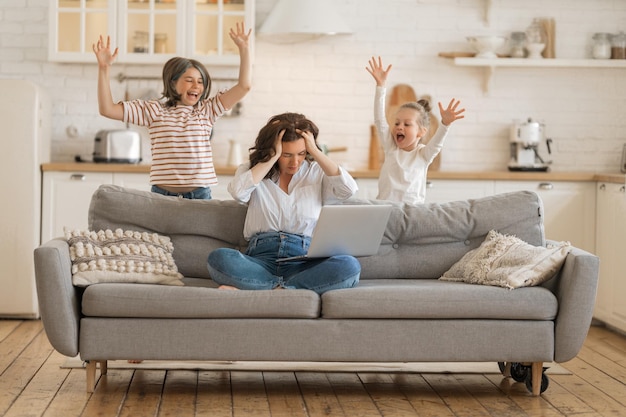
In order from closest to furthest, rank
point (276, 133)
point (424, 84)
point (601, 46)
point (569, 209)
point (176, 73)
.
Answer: point (276, 133) < point (176, 73) < point (569, 209) < point (601, 46) < point (424, 84)

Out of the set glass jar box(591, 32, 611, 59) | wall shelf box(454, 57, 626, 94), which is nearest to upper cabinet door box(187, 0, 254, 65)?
wall shelf box(454, 57, 626, 94)

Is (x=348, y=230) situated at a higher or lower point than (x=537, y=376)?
higher

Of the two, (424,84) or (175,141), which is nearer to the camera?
(175,141)

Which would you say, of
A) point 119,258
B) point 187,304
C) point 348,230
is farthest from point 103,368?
point 348,230

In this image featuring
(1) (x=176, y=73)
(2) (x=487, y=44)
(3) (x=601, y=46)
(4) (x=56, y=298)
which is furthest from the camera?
(3) (x=601, y=46)

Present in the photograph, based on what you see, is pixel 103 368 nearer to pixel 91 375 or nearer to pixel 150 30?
pixel 91 375

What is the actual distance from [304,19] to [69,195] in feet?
5.71

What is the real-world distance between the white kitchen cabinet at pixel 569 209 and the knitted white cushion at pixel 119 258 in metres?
2.63

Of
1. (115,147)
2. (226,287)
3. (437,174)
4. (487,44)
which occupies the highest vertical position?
(487,44)

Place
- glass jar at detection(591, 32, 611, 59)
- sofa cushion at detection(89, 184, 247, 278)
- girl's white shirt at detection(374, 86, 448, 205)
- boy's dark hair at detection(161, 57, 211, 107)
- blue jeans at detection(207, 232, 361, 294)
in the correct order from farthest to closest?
glass jar at detection(591, 32, 611, 59), girl's white shirt at detection(374, 86, 448, 205), boy's dark hair at detection(161, 57, 211, 107), sofa cushion at detection(89, 184, 247, 278), blue jeans at detection(207, 232, 361, 294)

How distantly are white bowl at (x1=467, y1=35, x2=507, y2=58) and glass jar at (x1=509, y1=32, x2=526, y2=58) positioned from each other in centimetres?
9

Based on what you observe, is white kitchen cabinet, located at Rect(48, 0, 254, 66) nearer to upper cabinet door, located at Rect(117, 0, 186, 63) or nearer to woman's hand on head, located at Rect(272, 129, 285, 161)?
upper cabinet door, located at Rect(117, 0, 186, 63)

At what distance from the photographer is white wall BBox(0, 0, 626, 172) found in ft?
21.1

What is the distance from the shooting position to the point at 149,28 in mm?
6062
